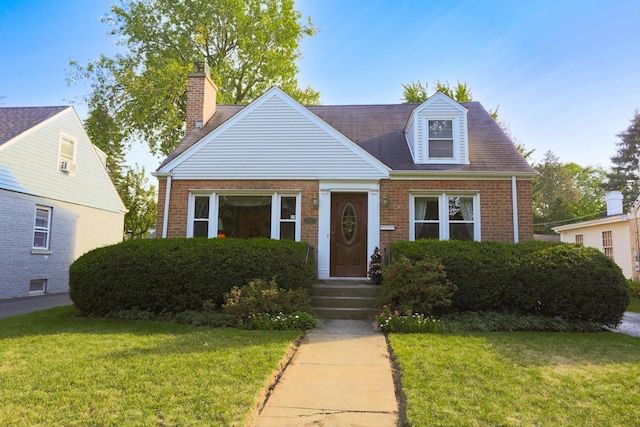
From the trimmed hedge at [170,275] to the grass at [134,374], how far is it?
112 cm

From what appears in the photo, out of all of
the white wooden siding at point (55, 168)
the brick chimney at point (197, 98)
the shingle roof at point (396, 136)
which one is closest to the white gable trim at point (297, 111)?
the shingle roof at point (396, 136)

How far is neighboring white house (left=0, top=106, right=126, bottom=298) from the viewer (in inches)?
482

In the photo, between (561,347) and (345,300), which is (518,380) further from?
(345,300)

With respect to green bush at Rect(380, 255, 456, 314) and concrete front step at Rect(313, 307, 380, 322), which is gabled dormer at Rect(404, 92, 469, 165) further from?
concrete front step at Rect(313, 307, 380, 322)

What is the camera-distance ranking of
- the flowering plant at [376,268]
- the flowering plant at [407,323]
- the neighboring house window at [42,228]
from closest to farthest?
the flowering plant at [407,323], the flowering plant at [376,268], the neighboring house window at [42,228]

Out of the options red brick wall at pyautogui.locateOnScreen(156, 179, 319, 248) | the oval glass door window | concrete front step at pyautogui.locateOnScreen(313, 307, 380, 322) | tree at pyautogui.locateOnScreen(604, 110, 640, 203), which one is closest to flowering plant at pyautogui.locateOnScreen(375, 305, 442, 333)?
concrete front step at pyautogui.locateOnScreen(313, 307, 380, 322)

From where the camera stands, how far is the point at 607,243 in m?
17.6

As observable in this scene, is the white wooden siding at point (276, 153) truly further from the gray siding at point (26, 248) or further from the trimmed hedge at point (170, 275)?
the gray siding at point (26, 248)

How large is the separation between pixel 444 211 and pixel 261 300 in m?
5.72

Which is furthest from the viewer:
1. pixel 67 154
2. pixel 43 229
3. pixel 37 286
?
pixel 67 154

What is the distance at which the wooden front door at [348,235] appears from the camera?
1038cm

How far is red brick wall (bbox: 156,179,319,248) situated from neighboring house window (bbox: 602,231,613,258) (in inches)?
577

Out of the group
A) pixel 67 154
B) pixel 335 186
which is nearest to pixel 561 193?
pixel 335 186

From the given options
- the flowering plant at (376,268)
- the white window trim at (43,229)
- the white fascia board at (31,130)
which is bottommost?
the flowering plant at (376,268)
